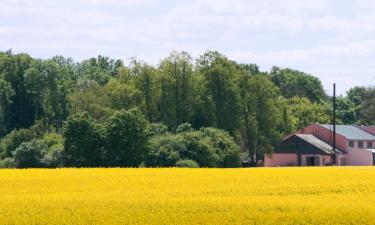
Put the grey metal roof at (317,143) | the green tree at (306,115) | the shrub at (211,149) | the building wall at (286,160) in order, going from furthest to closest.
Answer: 1. the green tree at (306,115)
2. the grey metal roof at (317,143)
3. the building wall at (286,160)
4. the shrub at (211,149)

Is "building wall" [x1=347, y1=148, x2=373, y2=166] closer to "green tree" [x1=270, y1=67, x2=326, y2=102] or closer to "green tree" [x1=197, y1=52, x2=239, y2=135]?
"green tree" [x1=197, y1=52, x2=239, y2=135]

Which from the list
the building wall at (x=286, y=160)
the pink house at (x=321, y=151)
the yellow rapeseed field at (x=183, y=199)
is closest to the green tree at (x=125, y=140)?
the yellow rapeseed field at (x=183, y=199)

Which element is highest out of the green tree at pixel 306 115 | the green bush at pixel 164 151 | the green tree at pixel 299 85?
the green tree at pixel 299 85

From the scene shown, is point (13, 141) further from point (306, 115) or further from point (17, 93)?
point (306, 115)

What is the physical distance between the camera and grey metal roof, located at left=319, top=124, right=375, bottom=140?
118m

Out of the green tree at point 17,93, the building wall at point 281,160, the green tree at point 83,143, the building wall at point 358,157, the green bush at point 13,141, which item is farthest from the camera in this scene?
the green tree at point 17,93

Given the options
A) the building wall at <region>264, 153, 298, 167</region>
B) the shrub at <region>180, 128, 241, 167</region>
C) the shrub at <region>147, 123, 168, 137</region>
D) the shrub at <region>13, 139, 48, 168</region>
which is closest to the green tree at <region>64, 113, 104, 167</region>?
the shrub at <region>13, 139, 48, 168</region>

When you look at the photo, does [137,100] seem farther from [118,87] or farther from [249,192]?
[249,192]

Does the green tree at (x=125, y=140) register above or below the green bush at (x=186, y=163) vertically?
above

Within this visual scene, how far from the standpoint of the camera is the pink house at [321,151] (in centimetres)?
11081

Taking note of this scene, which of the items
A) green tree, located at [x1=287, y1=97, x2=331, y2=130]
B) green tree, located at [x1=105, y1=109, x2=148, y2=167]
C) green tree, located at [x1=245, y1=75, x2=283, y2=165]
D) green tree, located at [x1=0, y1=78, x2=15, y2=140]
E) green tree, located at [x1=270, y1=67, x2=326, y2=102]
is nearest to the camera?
green tree, located at [x1=105, y1=109, x2=148, y2=167]

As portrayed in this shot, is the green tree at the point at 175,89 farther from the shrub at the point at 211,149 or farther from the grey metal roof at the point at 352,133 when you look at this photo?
the grey metal roof at the point at 352,133

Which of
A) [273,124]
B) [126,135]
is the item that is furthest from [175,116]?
[126,135]

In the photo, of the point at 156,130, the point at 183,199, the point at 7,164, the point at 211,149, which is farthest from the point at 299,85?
the point at 183,199
